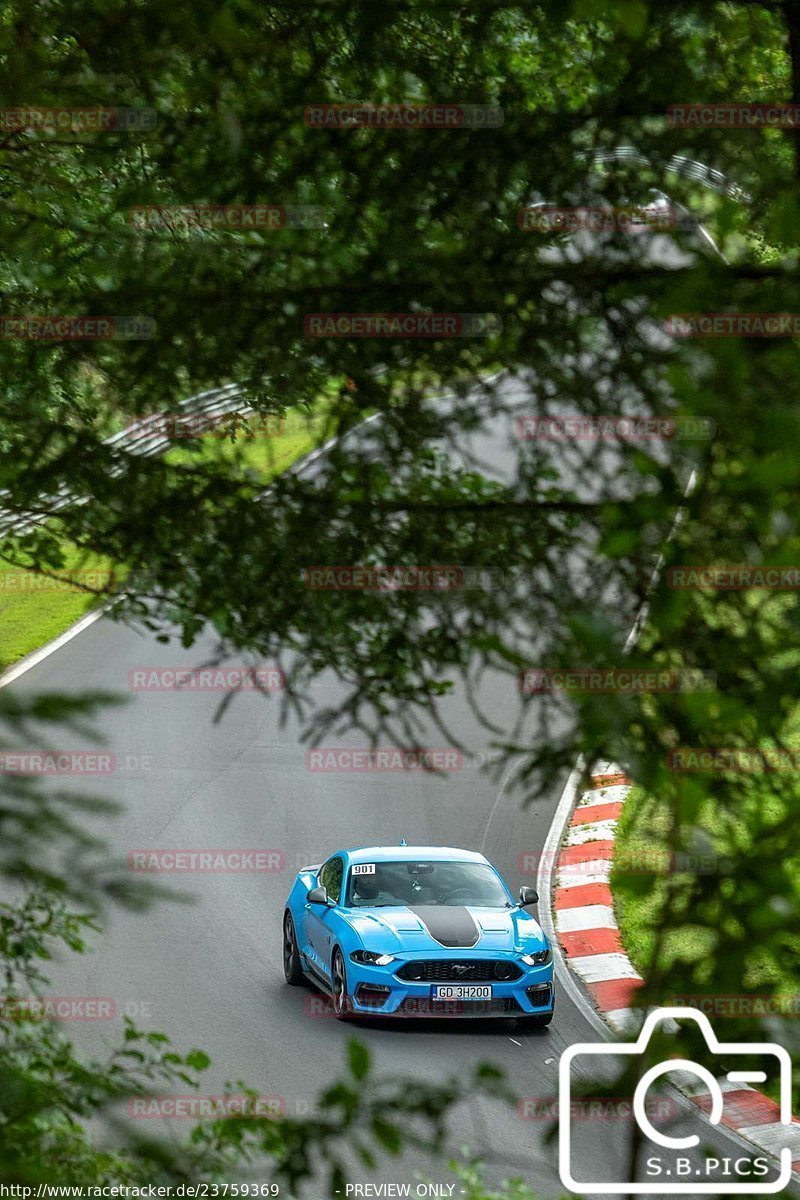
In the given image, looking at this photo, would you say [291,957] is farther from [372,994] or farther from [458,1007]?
[458,1007]

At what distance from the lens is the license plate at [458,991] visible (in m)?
11.6

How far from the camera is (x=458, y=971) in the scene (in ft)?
38.1

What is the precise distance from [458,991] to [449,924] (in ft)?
1.78

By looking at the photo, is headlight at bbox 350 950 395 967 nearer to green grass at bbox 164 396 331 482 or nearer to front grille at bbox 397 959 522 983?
front grille at bbox 397 959 522 983

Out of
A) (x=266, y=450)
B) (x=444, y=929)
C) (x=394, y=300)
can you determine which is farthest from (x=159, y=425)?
(x=444, y=929)

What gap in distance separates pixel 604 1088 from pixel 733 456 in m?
1.45

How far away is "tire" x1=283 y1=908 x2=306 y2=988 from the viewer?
1270cm

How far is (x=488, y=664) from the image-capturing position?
3.91 m

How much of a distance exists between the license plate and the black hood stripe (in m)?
0.37

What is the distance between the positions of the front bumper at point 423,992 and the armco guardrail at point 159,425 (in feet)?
23.2

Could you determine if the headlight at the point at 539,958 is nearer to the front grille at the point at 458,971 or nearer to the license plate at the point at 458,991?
the front grille at the point at 458,971

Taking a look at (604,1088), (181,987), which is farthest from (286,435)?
(181,987)

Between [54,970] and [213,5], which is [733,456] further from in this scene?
[54,970]

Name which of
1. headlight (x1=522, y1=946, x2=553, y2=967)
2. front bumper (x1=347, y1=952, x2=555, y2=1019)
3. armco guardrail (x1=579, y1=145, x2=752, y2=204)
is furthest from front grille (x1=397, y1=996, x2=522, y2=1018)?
armco guardrail (x1=579, y1=145, x2=752, y2=204)
